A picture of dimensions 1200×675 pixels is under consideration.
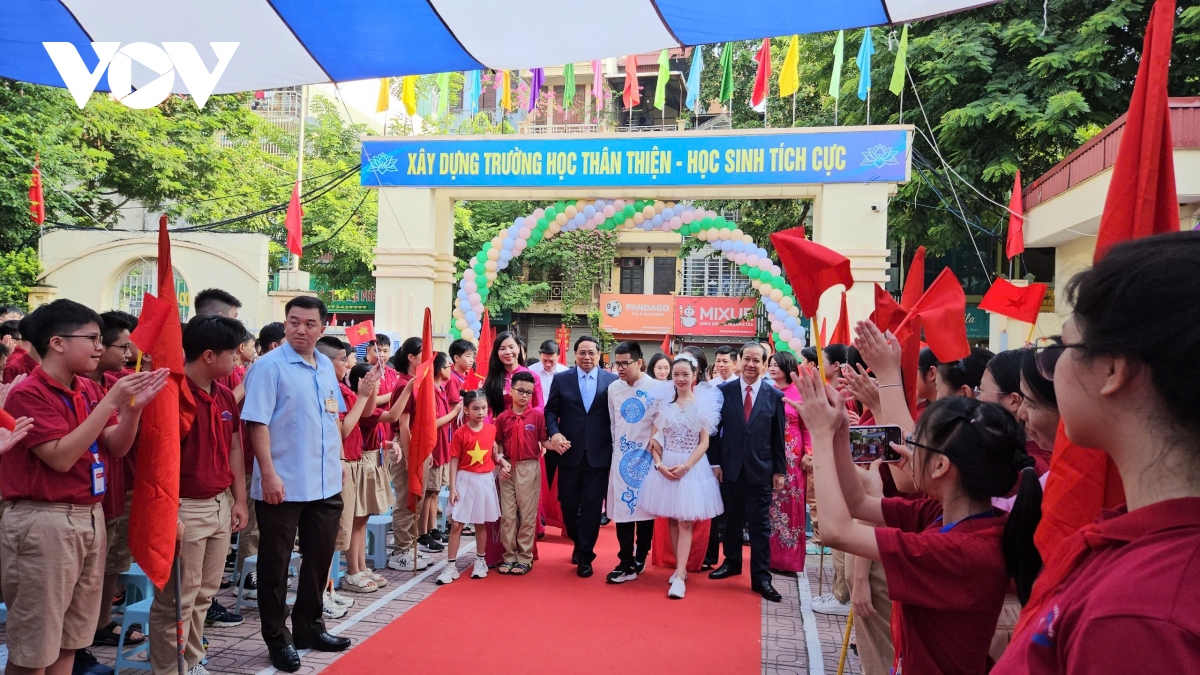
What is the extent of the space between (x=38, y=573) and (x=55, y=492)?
268 millimetres

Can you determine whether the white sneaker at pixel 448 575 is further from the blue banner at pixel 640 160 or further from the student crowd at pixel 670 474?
the blue banner at pixel 640 160

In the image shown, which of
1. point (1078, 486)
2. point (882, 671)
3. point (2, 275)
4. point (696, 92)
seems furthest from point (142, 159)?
point (1078, 486)

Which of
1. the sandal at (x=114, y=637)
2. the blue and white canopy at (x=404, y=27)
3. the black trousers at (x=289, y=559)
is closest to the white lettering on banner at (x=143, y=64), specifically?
the blue and white canopy at (x=404, y=27)

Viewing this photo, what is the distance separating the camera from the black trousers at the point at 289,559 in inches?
145

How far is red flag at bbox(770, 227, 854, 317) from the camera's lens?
2273 mm

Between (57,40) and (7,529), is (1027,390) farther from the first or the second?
(7,529)

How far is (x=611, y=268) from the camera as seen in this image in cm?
2434

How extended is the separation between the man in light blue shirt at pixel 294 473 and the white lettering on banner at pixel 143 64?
1235mm

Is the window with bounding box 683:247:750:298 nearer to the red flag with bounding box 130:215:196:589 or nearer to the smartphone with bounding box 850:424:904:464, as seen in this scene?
the red flag with bounding box 130:215:196:589

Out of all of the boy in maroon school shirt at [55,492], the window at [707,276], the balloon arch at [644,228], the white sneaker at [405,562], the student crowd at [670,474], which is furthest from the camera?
the window at [707,276]

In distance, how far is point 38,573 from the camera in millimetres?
2738

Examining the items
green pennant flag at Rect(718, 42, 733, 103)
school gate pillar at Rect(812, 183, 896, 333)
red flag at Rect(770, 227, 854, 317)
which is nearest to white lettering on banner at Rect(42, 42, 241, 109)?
red flag at Rect(770, 227, 854, 317)

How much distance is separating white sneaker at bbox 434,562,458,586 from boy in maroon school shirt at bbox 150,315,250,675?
190cm

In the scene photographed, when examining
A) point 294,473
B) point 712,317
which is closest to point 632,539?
point 294,473
